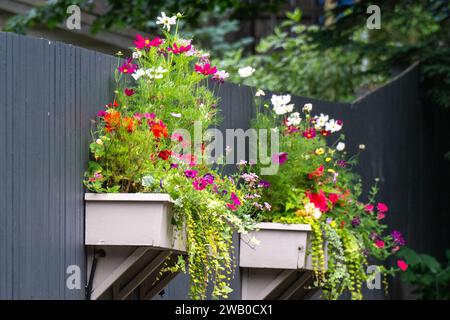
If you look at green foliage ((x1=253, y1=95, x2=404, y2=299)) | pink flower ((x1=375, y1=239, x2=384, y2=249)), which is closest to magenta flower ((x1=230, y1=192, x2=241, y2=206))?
green foliage ((x1=253, y1=95, x2=404, y2=299))

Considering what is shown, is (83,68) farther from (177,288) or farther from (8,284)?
(177,288)

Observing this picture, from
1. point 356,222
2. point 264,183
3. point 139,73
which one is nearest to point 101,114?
point 139,73

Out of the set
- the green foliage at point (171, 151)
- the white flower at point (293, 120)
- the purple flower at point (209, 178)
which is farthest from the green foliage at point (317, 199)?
the purple flower at point (209, 178)

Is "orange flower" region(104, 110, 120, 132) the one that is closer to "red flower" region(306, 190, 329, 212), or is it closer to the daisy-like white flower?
the daisy-like white flower

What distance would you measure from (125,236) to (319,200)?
1.78 m

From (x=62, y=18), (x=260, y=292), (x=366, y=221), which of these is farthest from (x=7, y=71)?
(x=62, y=18)

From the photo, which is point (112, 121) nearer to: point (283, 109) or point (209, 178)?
point (209, 178)

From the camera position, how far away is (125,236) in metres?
4.32

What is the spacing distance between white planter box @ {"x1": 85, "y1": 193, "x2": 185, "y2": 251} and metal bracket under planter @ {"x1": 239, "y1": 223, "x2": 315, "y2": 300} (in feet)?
3.84

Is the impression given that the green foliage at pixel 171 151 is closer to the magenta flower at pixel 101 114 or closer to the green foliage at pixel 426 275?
the magenta flower at pixel 101 114

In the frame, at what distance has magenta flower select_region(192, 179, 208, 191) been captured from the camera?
448 centimetres

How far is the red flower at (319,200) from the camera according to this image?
5.80m

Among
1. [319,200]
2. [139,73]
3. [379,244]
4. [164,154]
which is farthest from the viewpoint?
[379,244]
